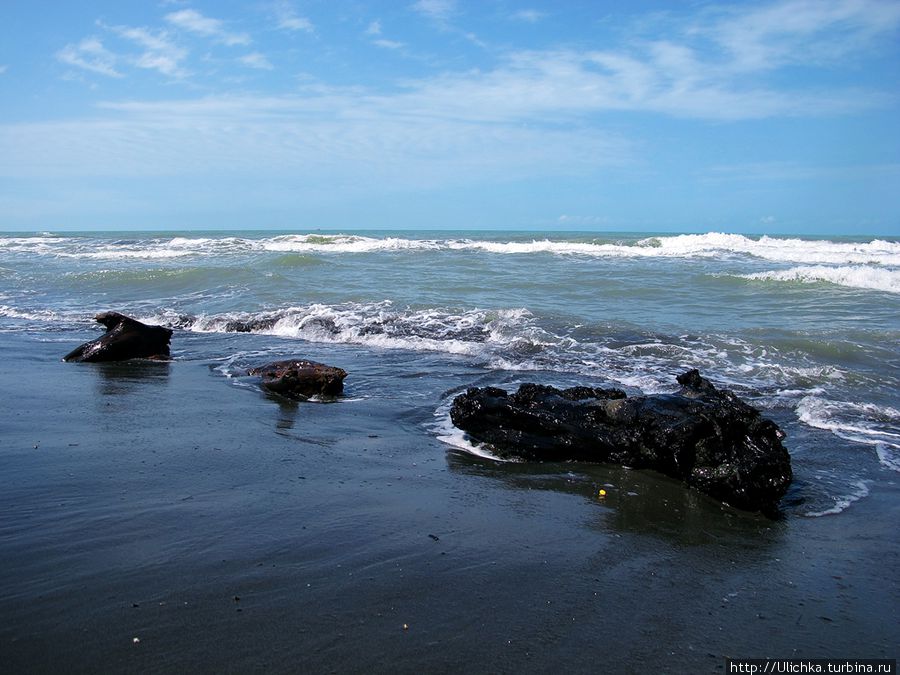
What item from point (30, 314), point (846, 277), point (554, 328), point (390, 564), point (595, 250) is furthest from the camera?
point (595, 250)

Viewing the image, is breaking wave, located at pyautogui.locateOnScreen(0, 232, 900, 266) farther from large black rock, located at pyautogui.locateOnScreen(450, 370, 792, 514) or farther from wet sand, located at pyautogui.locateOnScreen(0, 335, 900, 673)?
wet sand, located at pyautogui.locateOnScreen(0, 335, 900, 673)

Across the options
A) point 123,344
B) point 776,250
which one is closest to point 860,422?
point 123,344

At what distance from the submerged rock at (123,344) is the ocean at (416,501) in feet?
1.19

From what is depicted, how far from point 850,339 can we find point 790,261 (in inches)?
855

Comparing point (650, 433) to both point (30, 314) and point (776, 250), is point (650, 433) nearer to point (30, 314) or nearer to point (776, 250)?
point (30, 314)

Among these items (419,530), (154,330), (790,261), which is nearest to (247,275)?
(154,330)

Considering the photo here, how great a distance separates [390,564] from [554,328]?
9.09m

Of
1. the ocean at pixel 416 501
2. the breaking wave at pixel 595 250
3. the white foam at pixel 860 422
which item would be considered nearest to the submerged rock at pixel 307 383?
the ocean at pixel 416 501

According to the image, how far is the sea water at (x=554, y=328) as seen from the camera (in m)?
6.99

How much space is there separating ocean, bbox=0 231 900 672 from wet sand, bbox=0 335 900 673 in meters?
0.02

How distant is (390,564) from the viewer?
336 cm

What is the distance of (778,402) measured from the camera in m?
7.43

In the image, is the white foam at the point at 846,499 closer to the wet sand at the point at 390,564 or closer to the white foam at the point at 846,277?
the wet sand at the point at 390,564

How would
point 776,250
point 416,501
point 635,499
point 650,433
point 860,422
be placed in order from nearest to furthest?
point 416,501 < point 635,499 < point 650,433 < point 860,422 < point 776,250
